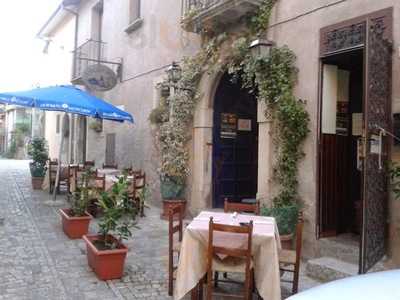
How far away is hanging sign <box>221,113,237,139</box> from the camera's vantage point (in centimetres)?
915

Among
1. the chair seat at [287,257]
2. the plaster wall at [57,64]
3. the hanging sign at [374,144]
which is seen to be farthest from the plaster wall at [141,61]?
the chair seat at [287,257]

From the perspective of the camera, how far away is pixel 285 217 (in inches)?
239

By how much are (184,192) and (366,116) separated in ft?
17.4

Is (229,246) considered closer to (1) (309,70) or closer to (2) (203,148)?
(1) (309,70)

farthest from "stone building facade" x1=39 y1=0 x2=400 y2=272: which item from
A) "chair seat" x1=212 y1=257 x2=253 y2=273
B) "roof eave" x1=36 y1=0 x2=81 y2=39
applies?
"roof eave" x1=36 y1=0 x2=81 y2=39

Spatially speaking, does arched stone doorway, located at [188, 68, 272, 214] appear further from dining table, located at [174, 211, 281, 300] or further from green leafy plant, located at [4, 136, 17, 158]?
green leafy plant, located at [4, 136, 17, 158]

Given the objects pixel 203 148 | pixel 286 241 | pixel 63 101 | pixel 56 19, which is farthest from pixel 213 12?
pixel 56 19

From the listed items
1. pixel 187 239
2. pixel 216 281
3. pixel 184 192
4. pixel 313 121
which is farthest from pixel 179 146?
pixel 187 239

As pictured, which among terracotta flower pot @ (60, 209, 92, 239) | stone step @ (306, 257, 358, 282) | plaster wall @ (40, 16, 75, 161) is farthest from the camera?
plaster wall @ (40, 16, 75, 161)

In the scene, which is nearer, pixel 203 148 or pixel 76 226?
pixel 76 226

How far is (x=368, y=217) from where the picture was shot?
4.62 metres

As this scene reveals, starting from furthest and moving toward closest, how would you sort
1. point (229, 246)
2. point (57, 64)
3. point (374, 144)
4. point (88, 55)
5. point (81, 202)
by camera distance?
point (57, 64)
point (88, 55)
point (81, 202)
point (374, 144)
point (229, 246)

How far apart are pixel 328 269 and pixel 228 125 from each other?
441 centimetres

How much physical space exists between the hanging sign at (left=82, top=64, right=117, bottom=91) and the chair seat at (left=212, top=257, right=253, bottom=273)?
8.60 m
